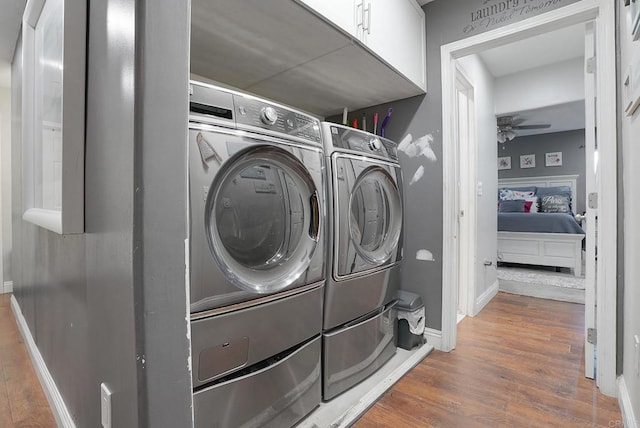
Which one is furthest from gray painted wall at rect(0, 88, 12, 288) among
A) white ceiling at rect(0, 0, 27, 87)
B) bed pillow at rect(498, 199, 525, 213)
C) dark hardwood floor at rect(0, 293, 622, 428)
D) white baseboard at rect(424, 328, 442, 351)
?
bed pillow at rect(498, 199, 525, 213)

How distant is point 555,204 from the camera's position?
5617 mm

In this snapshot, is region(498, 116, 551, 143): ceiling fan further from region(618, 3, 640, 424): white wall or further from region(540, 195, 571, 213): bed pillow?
region(618, 3, 640, 424): white wall

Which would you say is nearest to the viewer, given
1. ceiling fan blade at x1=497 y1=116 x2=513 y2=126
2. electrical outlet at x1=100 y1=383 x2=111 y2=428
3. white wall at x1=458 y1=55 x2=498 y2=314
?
electrical outlet at x1=100 y1=383 x2=111 y2=428

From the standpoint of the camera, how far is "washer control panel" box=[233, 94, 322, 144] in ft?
3.53

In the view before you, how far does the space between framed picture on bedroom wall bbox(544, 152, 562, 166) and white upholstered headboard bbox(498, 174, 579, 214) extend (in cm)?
26

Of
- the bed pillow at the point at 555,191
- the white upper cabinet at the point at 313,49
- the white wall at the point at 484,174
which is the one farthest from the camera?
the bed pillow at the point at 555,191

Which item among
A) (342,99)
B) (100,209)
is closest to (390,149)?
(342,99)

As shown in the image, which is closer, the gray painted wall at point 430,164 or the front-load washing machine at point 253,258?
the front-load washing machine at point 253,258

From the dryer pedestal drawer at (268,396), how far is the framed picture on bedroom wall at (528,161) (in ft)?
22.7

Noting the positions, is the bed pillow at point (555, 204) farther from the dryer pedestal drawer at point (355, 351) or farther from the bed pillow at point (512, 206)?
the dryer pedestal drawer at point (355, 351)

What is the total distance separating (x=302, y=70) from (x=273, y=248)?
3.33 feet

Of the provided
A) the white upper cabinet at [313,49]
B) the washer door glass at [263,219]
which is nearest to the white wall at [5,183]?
the white upper cabinet at [313,49]

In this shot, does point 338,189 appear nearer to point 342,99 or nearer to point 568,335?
point 342,99

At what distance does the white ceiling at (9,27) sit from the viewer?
1769mm
